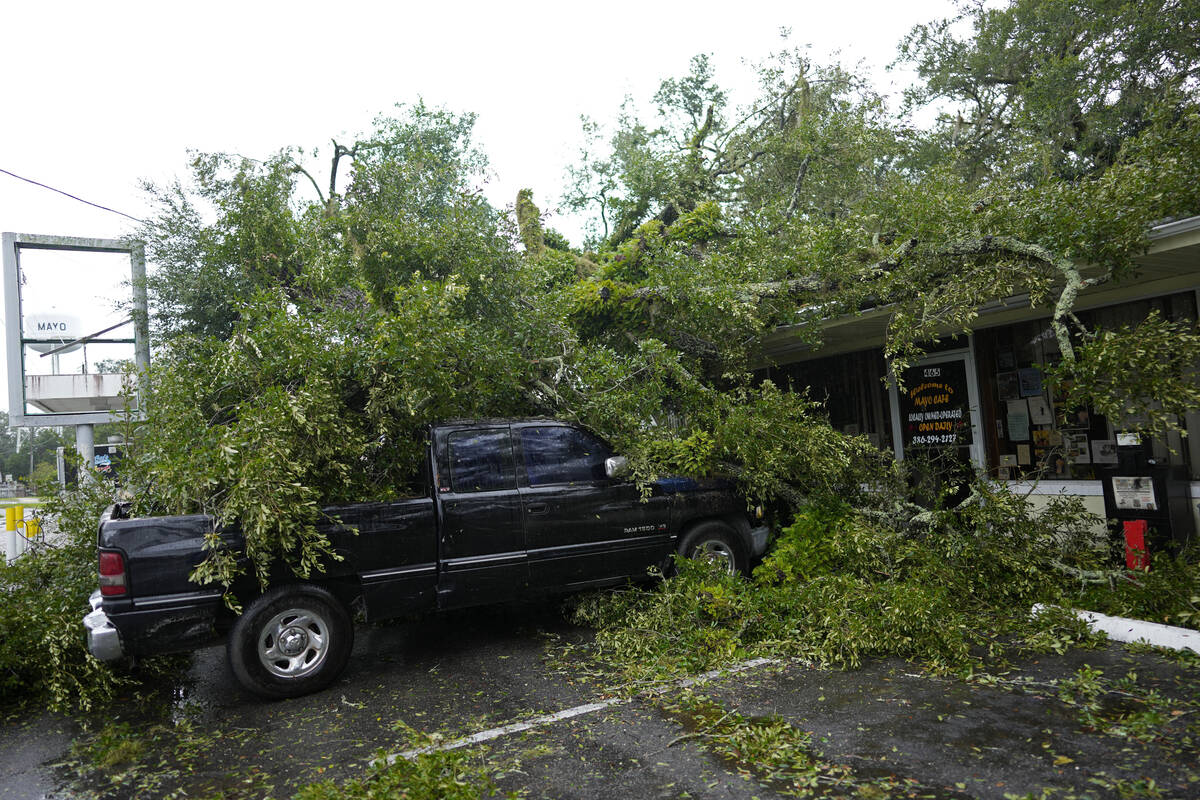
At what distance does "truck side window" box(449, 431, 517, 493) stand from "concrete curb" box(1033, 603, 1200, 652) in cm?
401

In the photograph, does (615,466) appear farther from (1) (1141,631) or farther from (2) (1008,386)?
(2) (1008,386)

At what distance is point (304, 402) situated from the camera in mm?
5059

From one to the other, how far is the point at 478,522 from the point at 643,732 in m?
2.10

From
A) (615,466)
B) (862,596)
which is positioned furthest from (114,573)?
(862,596)

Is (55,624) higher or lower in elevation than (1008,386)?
lower

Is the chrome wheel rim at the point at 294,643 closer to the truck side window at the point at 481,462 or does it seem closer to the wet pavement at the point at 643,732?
the wet pavement at the point at 643,732

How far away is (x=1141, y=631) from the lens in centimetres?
484

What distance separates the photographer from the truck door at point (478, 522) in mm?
5324

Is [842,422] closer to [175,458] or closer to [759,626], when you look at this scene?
[759,626]

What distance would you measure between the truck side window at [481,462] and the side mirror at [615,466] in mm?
768

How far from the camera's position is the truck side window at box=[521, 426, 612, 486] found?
5.80m

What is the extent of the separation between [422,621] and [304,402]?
253 centimetres

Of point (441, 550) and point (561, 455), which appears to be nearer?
point (441, 550)

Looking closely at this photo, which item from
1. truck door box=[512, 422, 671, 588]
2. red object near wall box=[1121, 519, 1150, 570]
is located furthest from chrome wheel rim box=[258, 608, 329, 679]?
red object near wall box=[1121, 519, 1150, 570]
